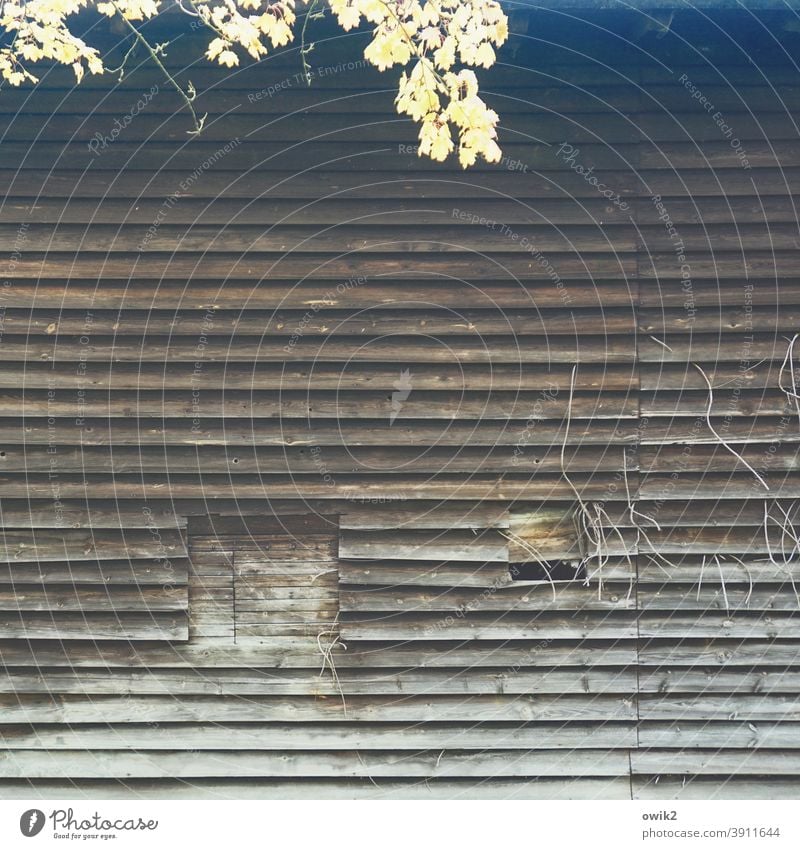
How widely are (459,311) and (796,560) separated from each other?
102 inches

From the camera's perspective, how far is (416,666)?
524 cm

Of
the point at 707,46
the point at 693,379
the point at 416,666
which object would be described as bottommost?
the point at 416,666

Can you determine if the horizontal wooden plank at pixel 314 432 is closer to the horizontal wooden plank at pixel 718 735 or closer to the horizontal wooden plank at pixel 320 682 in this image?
the horizontal wooden plank at pixel 320 682

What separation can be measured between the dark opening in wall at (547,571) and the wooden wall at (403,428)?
0.06 meters

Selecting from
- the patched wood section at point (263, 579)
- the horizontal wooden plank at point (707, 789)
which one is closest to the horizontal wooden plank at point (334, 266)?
the patched wood section at point (263, 579)

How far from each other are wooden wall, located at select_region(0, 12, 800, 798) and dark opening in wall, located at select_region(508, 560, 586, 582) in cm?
6

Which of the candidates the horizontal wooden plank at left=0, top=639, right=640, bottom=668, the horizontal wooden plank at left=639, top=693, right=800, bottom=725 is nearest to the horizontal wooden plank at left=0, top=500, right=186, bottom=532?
the horizontal wooden plank at left=0, top=639, right=640, bottom=668

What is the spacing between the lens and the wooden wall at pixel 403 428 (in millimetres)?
5129

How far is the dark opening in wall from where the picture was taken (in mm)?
5250

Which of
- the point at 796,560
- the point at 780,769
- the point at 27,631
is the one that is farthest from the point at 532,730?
the point at 27,631

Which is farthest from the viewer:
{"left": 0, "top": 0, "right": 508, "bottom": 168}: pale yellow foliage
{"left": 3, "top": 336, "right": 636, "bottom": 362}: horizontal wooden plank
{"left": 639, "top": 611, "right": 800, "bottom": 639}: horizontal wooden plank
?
{"left": 639, "top": 611, "right": 800, "bottom": 639}: horizontal wooden plank

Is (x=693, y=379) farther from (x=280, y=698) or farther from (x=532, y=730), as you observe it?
(x=280, y=698)

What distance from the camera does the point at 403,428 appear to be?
5.20 metres

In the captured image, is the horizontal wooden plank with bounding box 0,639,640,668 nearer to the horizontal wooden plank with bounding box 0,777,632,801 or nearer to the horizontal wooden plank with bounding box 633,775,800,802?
the horizontal wooden plank with bounding box 0,777,632,801
